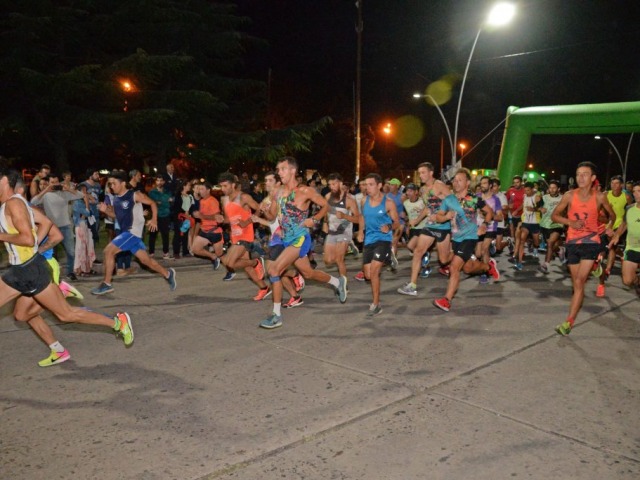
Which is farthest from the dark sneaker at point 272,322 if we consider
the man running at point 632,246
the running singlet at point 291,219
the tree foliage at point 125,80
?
the tree foliage at point 125,80

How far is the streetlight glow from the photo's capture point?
56.8 feet

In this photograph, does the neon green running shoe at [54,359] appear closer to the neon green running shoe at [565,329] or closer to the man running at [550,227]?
the neon green running shoe at [565,329]

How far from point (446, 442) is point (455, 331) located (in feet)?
9.13

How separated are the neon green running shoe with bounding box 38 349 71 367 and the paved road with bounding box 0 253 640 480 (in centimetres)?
9

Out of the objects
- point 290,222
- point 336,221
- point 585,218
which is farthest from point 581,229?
point 336,221

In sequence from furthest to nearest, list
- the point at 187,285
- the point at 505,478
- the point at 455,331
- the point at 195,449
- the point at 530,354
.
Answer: the point at 187,285 → the point at 455,331 → the point at 530,354 → the point at 195,449 → the point at 505,478

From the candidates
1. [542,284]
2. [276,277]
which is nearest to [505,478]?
[276,277]

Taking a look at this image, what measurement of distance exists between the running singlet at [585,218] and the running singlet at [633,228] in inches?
63.4

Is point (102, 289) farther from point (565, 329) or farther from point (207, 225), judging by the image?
point (565, 329)

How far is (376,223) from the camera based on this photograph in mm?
7266

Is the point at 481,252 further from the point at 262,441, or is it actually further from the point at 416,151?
the point at 416,151

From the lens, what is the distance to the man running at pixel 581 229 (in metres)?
5.98

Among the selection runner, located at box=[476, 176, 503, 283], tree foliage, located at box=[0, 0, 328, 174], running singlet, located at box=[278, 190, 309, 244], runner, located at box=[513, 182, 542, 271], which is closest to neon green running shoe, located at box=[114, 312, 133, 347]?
running singlet, located at box=[278, 190, 309, 244]

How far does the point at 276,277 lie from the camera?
20.7ft
